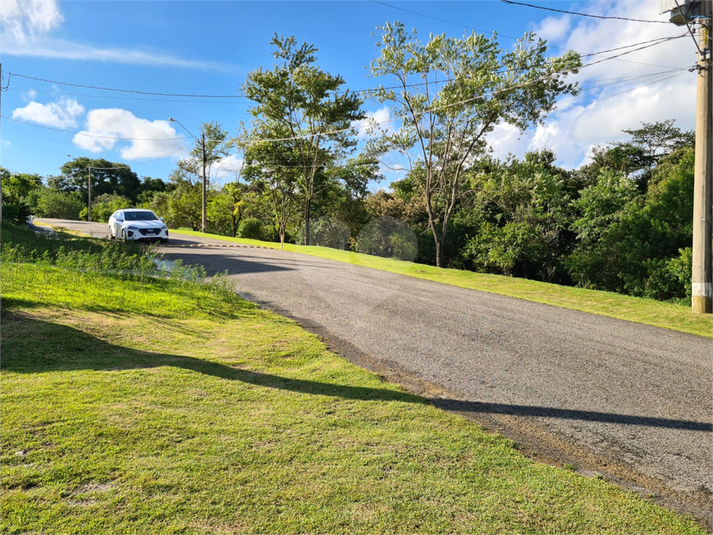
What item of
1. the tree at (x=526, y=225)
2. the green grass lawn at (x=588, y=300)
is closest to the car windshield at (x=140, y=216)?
the green grass lawn at (x=588, y=300)

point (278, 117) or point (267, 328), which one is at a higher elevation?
point (278, 117)

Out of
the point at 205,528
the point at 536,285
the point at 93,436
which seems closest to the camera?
the point at 205,528

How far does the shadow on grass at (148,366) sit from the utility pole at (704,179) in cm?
765

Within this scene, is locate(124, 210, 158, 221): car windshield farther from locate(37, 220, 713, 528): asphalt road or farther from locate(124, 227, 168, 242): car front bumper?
locate(37, 220, 713, 528): asphalt road

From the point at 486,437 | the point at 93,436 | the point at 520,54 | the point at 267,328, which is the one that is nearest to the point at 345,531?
the point at 486,437

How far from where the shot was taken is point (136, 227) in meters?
20.5

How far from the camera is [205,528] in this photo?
2.36 meters

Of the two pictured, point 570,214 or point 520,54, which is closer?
point 520,54

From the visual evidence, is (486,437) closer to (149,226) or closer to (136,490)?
(136,490)

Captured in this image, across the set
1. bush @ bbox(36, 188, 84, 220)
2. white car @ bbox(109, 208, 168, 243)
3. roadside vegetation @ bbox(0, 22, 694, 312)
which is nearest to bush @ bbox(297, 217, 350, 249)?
roadside vegetation @ bbox(0, 22, 694, 312)

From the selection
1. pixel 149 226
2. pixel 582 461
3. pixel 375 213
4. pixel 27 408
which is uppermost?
pixel 375 213

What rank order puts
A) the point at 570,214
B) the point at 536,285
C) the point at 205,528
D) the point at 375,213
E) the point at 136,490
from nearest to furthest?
the point at 205,528 < the point at 136,490 < the point at 536,285 < the point at 570,214 < the point at 375,213

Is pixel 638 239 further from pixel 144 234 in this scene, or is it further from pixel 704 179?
pixel 144 234

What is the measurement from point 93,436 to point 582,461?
3458 mm
